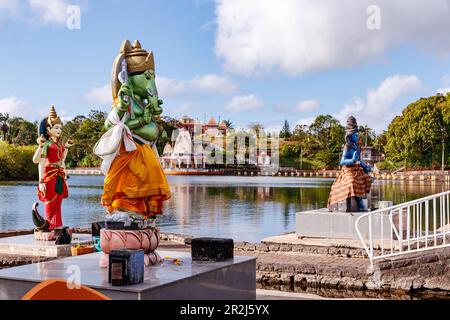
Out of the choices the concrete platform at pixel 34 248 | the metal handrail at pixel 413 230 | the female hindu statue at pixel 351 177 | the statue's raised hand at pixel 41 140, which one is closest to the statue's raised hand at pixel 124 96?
the metal handrail at pixel 413 230

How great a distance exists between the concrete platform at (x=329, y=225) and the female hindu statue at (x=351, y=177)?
385mm

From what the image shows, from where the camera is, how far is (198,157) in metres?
70.1

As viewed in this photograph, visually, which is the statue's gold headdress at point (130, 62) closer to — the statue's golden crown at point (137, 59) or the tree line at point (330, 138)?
the statue's golden crown at point (137, 59)

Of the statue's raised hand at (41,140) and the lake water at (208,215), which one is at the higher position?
the statue's raised hand at (41,140)

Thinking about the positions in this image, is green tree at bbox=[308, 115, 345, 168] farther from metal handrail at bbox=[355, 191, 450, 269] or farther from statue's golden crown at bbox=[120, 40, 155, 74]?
statue's golden crown at bbox=[120, 40, 155, 74]

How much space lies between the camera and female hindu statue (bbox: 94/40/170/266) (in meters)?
6.90

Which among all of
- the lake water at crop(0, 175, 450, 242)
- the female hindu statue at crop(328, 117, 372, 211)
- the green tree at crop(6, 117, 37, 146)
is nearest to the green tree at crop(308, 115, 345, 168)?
the green tree at crop(6, 117, 37, 146)

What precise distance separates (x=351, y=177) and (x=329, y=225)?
47.0 inches

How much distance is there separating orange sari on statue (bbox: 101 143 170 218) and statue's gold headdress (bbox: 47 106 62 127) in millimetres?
5459

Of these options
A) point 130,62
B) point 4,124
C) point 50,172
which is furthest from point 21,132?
point 130,62

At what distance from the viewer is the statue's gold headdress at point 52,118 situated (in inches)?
471

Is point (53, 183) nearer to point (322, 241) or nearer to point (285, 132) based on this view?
point (322, 241)

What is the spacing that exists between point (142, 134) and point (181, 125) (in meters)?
65.2

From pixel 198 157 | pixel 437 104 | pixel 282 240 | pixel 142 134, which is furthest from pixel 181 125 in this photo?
pixel 142 134
